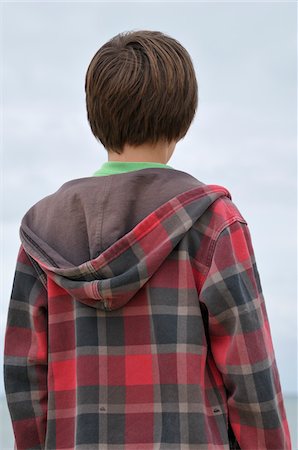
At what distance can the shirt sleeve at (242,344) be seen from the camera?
76.1 inches

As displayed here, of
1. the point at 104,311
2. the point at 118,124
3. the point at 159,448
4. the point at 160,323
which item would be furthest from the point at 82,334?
the point at 118,124

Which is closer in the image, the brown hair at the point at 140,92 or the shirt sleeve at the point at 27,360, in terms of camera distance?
the brown hair at the point at 140,92

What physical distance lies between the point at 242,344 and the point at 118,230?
441 mm

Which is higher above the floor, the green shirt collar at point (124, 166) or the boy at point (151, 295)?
the green shirt collar at point (124, 166)

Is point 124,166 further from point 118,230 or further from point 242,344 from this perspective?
point 242,344

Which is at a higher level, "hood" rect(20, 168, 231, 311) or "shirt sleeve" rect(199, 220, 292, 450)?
"hood" rect(20, 168, 231, 311)

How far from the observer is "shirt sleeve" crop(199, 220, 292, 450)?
1.93 metres

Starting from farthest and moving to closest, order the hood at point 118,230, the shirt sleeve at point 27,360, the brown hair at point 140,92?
1. the shirt sleeve at point 27,360
2. the brown hair at point 140,92
3. the hood at point 118,230

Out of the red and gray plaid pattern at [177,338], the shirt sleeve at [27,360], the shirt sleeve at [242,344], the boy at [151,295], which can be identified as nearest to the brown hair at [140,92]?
the boy at [151,295]

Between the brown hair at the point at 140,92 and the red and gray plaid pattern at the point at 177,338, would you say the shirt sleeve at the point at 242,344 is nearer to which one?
the red and gray plaid pattern at the point at 177,338

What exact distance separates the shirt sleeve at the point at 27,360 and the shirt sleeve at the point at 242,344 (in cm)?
52

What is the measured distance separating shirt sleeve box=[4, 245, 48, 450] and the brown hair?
18.7 inches

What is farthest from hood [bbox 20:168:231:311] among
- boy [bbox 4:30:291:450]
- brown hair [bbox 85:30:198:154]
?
brown hair [bbox 85:30:198:154]

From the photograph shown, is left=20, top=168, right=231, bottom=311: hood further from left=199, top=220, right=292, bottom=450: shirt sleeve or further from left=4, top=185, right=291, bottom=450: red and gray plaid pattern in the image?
left=199, top=220, right=292, bottom=450: shirt sleeve
